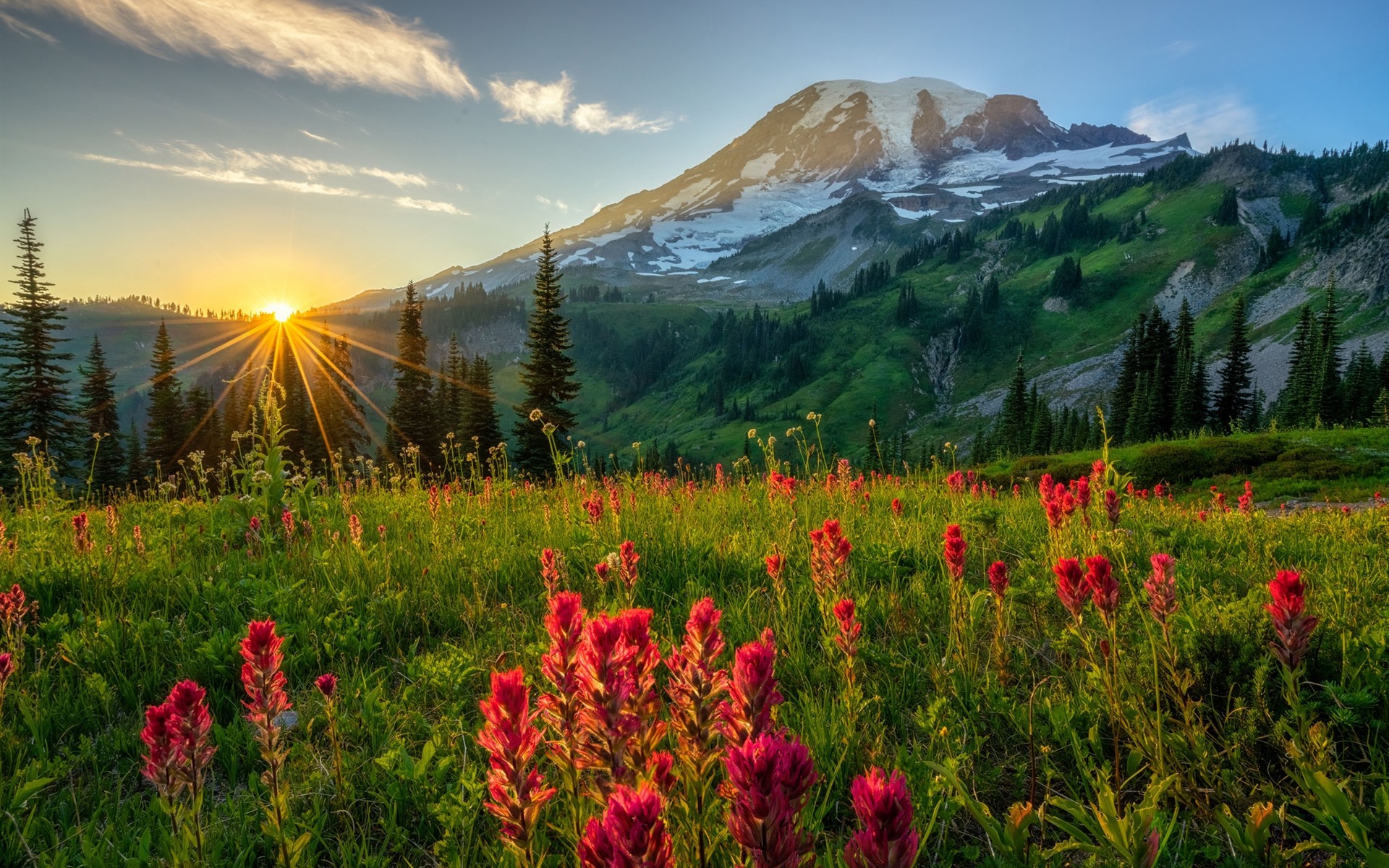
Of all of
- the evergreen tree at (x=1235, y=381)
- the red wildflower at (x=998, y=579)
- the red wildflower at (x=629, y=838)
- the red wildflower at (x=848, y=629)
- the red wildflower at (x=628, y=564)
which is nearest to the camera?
the red wildflower at (x=629, y=838)

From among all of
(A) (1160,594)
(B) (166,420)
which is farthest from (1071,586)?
(B) (166,420)

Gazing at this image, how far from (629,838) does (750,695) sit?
484mm

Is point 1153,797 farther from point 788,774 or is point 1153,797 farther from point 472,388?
point 472,388

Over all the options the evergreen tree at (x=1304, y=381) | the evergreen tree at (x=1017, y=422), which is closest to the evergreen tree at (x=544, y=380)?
the evergreen tree at (x=1304, y=381)

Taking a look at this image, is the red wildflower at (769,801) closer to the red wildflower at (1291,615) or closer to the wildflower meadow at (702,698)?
the wildflower meadow at (702,698)

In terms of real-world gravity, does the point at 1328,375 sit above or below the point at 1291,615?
above

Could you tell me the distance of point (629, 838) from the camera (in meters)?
1.02

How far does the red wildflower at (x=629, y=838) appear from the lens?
1.01 metres

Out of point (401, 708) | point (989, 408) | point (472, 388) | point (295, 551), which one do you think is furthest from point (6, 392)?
point (989, 408)

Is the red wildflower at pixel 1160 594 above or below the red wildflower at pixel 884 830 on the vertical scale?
below

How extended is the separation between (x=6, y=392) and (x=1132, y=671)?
73.5 meters

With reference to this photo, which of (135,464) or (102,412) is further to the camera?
(135,464)

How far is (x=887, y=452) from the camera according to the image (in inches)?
5468

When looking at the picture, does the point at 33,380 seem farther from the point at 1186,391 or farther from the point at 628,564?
the point at 1186,391
